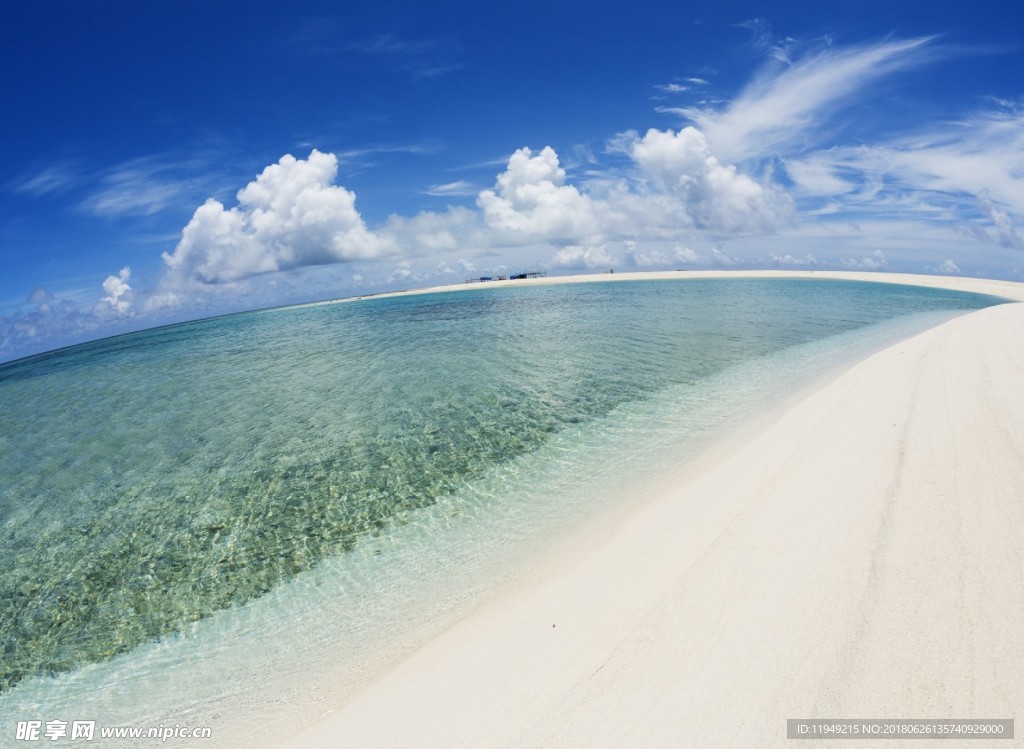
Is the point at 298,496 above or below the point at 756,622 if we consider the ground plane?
below

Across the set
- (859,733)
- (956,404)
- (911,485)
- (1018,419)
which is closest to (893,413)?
(956,404)

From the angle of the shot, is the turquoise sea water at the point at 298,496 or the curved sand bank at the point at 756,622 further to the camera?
the turquoise sea water at the point at 298,496

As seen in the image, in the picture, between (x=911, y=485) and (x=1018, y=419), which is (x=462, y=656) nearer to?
(x=911, y=485)

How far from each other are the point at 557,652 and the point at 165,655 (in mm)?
4652

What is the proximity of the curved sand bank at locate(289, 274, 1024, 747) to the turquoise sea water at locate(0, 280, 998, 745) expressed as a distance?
124 cm

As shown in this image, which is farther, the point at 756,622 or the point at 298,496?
the point at 298,496

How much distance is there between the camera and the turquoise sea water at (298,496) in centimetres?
525

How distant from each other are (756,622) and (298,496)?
7.96m

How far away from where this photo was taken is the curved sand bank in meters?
3.02

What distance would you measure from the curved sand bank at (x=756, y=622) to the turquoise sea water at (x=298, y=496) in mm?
1237

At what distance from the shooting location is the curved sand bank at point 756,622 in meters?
3.02

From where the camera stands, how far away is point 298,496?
8648mm

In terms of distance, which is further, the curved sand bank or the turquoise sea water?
the turquoise sea water

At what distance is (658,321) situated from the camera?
30500mm
